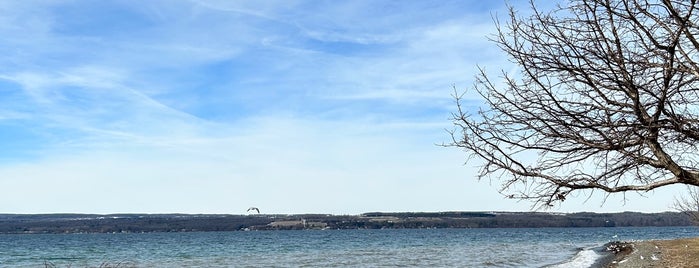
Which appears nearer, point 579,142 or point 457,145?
point 579,142

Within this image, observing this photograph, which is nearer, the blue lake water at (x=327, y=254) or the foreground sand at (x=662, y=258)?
the foreground sand at (x=662, y=258)

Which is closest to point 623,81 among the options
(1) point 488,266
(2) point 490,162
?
(2) point 490,162

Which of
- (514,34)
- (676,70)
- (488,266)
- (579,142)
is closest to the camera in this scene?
(676,70)

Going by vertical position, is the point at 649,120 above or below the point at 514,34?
below

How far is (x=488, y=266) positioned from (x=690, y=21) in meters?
32.9

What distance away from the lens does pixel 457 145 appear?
22.1ft

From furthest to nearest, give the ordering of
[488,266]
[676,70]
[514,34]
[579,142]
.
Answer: [488,266] → [514,34] → [579,142] → [676,70]

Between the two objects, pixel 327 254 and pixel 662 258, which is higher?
pixel 327 254

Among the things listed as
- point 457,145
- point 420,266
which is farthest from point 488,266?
point 457,145

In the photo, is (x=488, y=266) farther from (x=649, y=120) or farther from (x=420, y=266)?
(x=649, y=120)

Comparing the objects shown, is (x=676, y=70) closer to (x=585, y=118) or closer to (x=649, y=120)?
(x=649, y=120)

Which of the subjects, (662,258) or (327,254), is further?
(327,254)

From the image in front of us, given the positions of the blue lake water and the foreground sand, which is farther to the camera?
the blue lake water

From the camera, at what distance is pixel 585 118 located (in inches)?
237
